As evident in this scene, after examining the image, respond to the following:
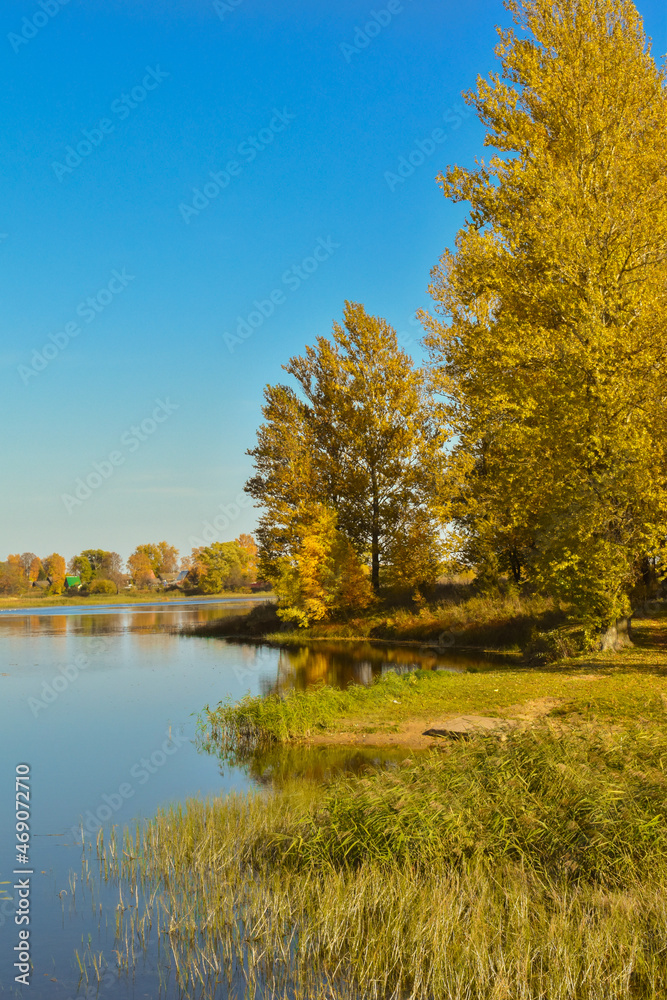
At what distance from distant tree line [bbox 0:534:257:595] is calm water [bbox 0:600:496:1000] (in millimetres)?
71465

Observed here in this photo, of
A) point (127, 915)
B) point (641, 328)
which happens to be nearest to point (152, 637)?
point (641, 328)

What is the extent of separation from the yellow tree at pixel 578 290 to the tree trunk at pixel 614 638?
115 mm

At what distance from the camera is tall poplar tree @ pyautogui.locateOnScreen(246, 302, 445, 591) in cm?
4000

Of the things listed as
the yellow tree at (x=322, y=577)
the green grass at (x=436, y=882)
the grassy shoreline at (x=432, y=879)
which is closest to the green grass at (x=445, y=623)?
the yellow tree at (x=322, y=577)

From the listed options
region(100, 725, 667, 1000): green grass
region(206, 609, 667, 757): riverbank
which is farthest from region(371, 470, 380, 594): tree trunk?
region(100, 725, 667, 1000): green grass

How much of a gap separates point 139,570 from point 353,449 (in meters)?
101

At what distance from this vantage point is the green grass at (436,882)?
5844mm

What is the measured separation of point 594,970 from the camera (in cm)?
565

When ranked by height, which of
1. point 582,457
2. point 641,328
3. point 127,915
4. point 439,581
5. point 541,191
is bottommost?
point 127,915

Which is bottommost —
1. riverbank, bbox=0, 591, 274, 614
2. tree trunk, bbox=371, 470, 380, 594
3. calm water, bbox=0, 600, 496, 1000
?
calm water, bbox=0, 600, 496, 1000

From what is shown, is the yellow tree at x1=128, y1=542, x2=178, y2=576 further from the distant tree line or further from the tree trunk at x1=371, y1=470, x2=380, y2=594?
the tree trunk at x1=371, y1=470, x2=380, y2=594

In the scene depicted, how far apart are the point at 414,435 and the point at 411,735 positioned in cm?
2723

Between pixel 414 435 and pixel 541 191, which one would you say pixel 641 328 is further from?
pixel 414 435

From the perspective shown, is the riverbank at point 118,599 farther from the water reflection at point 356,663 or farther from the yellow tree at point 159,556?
the water reflection at point 356,663
